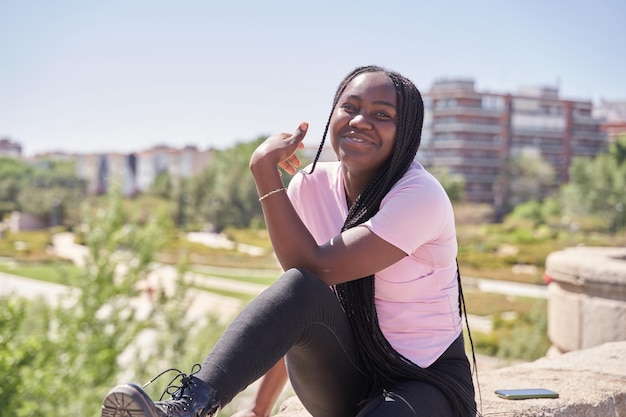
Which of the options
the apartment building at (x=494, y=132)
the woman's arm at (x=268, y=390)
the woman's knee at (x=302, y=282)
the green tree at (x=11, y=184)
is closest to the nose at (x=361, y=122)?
the woman's knee at (x=302, y=282)

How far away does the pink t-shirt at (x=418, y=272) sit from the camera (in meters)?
1.85

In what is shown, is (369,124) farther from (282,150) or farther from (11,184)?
(11,184)

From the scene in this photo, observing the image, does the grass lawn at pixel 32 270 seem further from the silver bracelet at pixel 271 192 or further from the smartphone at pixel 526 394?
the silver bracelet at pixel 271 192

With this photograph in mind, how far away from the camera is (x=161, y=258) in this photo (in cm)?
3778

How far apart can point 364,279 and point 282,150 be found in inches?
16.3

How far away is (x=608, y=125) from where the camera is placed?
67625 mm

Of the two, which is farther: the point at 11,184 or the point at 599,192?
the point at 11,184

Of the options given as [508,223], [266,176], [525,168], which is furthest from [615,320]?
[525,168]

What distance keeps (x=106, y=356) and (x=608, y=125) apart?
64819 mm

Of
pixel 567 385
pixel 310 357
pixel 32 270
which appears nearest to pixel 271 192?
pixel 310 357

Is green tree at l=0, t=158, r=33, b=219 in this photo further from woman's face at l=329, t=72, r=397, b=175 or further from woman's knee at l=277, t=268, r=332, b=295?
woman's knee at l=277, t=268, r=332, b=295

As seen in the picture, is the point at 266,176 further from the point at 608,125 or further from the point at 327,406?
the point at 608,125

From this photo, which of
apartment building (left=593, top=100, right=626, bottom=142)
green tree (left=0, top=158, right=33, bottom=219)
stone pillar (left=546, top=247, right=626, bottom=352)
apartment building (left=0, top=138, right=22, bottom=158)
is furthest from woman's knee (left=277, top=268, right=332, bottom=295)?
apartment building (left=0, top=138, right=22, bottom=158)

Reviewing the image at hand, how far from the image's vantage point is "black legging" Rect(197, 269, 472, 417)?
1639mm
